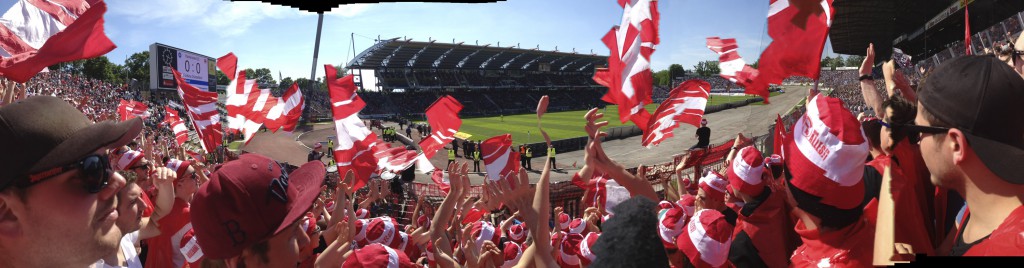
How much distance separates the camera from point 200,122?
25.7 feet

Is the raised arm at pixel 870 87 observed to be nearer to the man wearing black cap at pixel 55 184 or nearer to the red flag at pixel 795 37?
the red flag at pixel 795 37

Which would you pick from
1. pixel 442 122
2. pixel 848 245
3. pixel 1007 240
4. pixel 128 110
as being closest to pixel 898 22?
pixel 442 122

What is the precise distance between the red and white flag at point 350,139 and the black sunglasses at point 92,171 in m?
4.19

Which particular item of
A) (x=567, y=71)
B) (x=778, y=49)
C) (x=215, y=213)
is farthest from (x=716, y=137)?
(x=567, y=71)

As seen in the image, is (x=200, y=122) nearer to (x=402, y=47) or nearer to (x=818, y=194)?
(x=818, y=194)

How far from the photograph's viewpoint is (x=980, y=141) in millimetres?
1470

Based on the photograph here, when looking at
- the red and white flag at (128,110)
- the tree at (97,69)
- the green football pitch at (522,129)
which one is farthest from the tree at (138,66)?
the red and white flag at (128,110)

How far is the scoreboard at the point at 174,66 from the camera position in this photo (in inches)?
1537

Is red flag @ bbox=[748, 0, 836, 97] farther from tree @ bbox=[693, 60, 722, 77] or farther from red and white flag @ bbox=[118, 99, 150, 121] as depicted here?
tree @ bbox=[693, 60, 722, 77]

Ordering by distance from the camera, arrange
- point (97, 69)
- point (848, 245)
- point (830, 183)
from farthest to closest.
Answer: point (97, 69) < point (848, 245) < point (830, 183)

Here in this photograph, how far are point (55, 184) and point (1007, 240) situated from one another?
2.77 meters

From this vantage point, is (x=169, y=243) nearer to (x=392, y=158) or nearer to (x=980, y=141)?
(x=392, y=158)

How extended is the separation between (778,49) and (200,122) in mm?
8008

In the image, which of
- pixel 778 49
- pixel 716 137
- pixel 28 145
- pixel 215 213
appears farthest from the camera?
pixel 716 137
